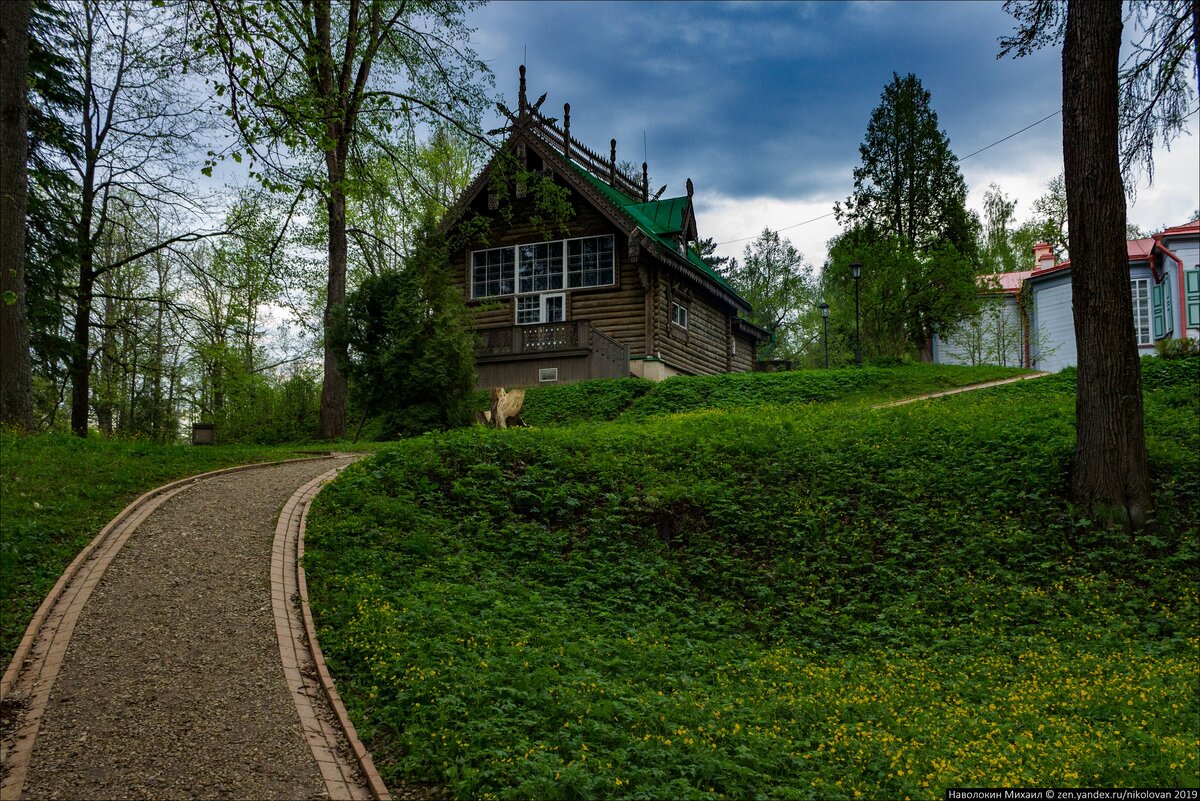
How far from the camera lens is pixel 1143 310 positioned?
29594 millimetres

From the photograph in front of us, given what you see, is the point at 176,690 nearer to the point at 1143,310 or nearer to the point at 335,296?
the point at 335,296

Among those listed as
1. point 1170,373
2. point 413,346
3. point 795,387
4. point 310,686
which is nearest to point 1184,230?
point 1170,373

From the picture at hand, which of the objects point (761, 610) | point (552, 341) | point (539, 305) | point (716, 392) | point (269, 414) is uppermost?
point (539, 305)

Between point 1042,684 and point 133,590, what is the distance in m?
8.38

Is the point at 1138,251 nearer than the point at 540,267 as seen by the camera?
No

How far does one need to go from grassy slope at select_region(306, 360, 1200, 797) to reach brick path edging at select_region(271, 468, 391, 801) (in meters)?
0.18

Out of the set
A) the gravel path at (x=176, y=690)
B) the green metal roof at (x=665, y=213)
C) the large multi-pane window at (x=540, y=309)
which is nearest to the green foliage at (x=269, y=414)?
the large multi-pane window at (x=540, y=309)

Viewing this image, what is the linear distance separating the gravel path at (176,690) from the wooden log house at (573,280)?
16.2m

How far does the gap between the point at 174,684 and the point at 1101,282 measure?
38.3ft

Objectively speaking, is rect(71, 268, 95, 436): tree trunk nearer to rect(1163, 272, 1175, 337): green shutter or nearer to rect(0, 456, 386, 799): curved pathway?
rect(0, 456, 386, 799): curved pathway

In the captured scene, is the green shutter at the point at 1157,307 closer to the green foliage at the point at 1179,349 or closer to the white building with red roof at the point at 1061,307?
the white building with red roof at the point at 1061,307

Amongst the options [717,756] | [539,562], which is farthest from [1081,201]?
[717,756]

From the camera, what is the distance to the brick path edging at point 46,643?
17.1 ft

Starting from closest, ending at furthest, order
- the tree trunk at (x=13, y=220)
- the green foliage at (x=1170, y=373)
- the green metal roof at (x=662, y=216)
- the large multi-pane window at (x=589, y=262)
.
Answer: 1. the tree trunk at (x=13, y=220)
2. the green foliage at (x=1170, y=373)
3. the large multi-pane window at (x=589, y=262)
4. the green metal roof at (x=662, y=216)
